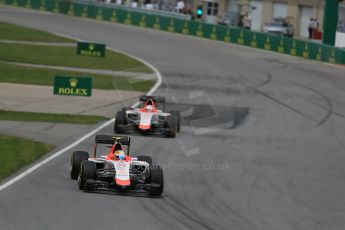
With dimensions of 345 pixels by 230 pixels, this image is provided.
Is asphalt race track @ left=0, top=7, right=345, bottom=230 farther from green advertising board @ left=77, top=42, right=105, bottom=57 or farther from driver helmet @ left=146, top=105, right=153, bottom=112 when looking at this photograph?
green advertising board @ left=77, top=42, right=105, bottom=57

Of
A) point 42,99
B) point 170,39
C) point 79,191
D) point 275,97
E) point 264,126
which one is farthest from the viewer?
point 170,39

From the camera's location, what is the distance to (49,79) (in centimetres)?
3972

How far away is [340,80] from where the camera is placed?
153 ft

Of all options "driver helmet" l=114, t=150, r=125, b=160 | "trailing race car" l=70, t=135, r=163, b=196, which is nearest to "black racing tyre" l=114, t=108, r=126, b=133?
"trailing race car" l=70, t=135, r=163, b=196

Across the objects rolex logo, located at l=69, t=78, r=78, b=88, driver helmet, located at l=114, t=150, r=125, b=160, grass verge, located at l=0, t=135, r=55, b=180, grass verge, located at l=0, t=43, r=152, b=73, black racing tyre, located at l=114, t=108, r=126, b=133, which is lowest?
grass verge, located at l=0, t=43, r=152, b=73

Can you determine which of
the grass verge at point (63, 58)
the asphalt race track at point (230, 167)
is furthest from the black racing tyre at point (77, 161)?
the grass verge at point (63, 58)

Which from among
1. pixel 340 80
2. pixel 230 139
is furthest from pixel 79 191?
pixel 340 80

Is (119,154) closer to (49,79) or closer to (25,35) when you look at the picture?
(49,79)

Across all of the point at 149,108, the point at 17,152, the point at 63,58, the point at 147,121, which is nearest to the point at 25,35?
the point at 63,58

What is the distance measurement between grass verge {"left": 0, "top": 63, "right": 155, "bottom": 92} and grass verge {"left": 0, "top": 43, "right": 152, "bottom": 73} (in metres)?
3.39

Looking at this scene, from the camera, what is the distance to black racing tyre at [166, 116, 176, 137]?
84.6 ft

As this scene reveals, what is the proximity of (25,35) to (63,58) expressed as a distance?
1202 centimetres

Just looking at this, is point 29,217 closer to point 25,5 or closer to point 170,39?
point 170,39

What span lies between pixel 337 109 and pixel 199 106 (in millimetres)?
5782
